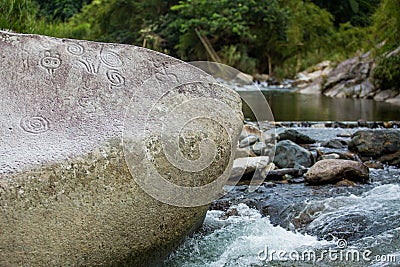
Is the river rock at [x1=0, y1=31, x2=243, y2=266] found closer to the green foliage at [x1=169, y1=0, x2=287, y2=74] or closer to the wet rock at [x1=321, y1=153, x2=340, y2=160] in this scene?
→ the wet rock at [x1=321, y1=153, x2=340, y2=160]

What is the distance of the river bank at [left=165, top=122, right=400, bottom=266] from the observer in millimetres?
3441

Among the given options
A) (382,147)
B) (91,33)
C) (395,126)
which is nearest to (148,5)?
(91,33)

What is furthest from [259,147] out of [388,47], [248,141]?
[388,47]

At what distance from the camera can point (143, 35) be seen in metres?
30.0

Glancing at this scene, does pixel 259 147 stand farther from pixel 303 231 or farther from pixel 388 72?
pixel 388 72

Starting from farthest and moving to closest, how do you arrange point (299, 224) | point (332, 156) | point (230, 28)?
point (230, 28) → point (332, 156) → point (299, 224)

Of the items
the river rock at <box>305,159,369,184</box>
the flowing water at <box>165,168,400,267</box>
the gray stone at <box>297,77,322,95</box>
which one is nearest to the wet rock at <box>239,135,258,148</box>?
the river rock at <box>305,159,369,184</box>

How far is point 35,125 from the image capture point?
281 centimetres

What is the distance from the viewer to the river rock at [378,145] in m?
7.07

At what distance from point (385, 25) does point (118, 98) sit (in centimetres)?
1676

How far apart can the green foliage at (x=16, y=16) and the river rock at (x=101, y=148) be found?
4263 mm

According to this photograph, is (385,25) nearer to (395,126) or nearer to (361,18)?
(395,126)

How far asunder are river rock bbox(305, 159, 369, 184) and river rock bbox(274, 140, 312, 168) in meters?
0.68

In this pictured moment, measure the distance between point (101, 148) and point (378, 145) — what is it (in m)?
5.57
